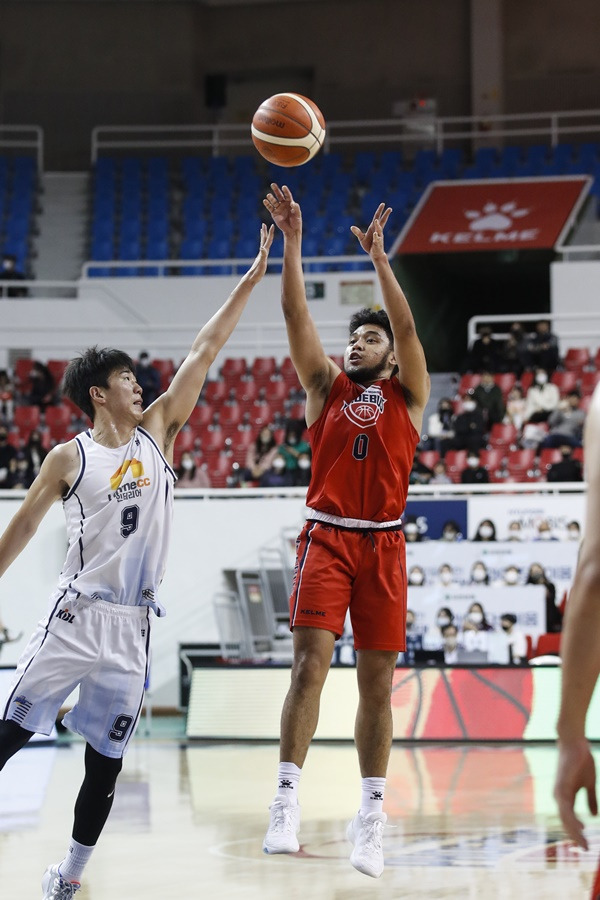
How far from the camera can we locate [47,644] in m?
4.84

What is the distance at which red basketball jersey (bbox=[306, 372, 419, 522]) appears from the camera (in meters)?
5.62

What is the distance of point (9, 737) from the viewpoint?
15.5 feet

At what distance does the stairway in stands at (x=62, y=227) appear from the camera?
2389 centimetres

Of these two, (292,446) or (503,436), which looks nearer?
(292,446)

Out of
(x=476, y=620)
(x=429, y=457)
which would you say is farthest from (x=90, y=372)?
(x=429, y=457)

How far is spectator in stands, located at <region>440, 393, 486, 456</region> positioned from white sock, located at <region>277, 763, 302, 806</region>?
1168cm

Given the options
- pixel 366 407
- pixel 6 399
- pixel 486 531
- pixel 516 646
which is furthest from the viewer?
pixel 6 399

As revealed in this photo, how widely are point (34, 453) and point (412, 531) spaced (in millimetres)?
5233

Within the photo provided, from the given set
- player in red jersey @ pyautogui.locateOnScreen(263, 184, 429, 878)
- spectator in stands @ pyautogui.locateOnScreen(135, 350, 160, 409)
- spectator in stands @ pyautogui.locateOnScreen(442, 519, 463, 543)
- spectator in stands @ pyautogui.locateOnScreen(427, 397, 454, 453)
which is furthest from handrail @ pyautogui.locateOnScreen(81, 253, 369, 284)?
player in red jersey @ pyautogui.locateOnScreen(263, 184, 429, 878)

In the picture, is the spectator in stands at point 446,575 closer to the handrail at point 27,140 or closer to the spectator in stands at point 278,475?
the spectator in stands at point 278,475

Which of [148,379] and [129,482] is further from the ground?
[148,379]

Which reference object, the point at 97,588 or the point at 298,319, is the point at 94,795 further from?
the point at 298,319

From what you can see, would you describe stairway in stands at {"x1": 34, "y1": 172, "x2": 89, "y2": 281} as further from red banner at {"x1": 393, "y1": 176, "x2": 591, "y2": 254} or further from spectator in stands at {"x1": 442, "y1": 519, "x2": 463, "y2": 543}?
spectator in stands at {"x1": 442, "y1": 519, "x2": 463, "y2": 543}

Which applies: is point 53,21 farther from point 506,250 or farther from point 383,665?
point 383,665
